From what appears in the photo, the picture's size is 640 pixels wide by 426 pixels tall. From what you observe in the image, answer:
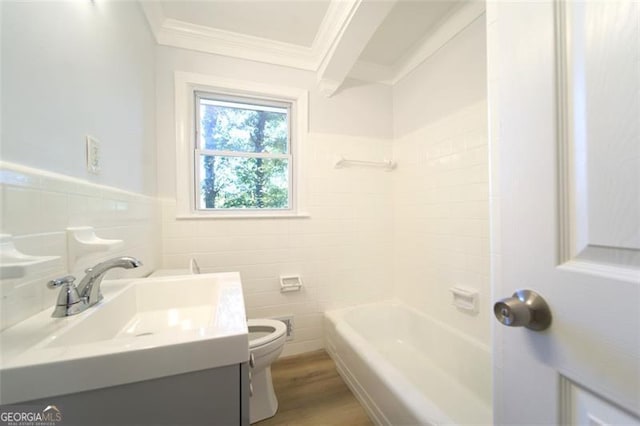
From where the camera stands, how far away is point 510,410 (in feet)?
1.55

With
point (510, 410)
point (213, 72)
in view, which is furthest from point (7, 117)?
point (213, 72)

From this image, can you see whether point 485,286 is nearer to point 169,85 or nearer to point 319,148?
point 319,148

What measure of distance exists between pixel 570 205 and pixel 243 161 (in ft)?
6.31

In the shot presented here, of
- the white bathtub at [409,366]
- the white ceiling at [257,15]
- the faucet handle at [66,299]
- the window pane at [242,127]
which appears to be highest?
the white ceiling at [257,15]

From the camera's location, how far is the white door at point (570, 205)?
318 millimetres

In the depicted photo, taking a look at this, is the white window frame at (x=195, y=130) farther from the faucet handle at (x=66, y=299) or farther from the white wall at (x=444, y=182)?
the faucet handle at (x=66, y=299)

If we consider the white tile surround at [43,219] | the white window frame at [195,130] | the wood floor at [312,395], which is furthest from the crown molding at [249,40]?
the wood floor at [312,395]

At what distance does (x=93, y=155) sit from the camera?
0.89 meters

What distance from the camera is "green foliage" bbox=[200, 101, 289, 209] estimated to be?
6.22 ft

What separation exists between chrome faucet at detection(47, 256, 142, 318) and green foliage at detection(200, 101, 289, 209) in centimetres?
122

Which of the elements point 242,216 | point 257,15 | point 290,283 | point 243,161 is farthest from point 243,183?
point 257,15

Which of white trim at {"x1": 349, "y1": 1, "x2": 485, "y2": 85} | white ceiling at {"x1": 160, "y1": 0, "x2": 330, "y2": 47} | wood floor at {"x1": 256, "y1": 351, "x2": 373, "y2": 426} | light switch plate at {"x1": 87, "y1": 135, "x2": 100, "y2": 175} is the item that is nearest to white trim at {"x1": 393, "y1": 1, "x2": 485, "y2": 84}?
white trim at {"x1": 349, "y1": 1, "x2": 485, "y2": 85}

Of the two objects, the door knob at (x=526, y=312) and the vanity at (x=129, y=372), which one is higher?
the door knob at (x=526, y=312)

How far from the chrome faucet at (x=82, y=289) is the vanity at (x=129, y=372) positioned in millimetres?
26
